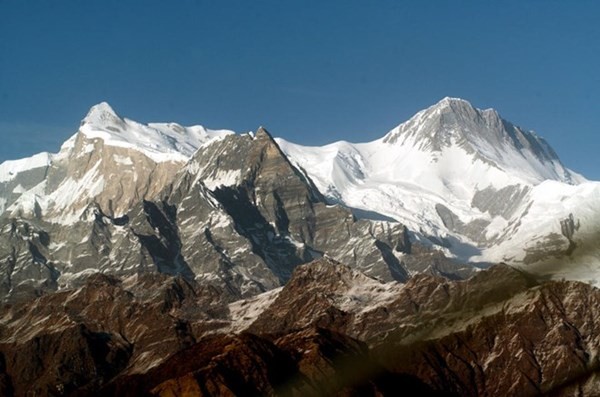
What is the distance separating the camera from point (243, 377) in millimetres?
152250

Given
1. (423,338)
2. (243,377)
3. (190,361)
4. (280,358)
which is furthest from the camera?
(190,361)

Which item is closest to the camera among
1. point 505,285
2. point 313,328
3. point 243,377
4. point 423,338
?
point 505,285

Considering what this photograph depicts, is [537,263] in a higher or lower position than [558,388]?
higher

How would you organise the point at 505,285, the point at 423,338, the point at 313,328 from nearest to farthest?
the point at 505,285 → the point at 423,338 → the point at 313,328

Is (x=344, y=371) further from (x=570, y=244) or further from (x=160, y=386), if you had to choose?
(x=160, y=386)

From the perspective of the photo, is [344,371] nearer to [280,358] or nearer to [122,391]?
[280,358]

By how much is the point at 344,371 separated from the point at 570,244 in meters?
3.13

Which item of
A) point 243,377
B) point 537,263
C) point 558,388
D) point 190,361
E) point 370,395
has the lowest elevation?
point 558,388

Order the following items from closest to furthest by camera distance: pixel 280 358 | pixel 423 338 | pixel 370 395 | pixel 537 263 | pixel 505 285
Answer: pixel 537 263 → pixel 505 285 → pixel 423 338 → pixel 370 395 → pixel 280 358

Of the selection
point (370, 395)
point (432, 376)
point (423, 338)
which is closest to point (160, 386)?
point (370, 395)

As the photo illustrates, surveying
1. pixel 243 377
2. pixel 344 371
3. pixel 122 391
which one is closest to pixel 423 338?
pixel 344 371

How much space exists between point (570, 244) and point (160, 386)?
145917mm

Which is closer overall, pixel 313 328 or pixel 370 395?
pixel 370 395

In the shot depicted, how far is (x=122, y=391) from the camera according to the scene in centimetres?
19688
